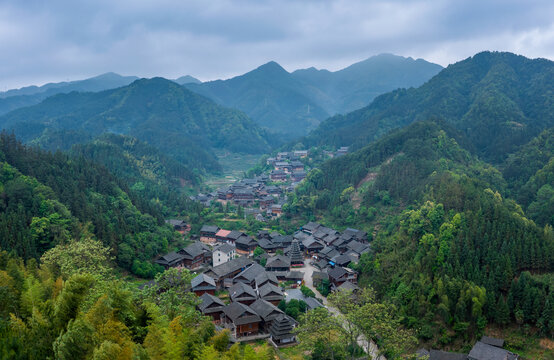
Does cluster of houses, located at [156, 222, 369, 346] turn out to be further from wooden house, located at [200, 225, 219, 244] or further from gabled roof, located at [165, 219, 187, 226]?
gabled roof, located at [165, 219, 187, 226]

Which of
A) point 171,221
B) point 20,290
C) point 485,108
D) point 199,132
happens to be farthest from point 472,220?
point 199,132

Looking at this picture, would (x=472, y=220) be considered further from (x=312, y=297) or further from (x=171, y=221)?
(x=171, y=221)

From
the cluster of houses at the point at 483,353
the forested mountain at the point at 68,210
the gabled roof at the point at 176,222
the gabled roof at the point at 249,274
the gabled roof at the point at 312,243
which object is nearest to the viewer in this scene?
the cluster of houses at the point at 483,353

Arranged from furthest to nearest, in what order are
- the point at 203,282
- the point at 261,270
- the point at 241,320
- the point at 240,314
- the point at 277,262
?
the point at 277,262 < the point at 261,270 < the point at 203,282 < the point at 240,314 < the point at 241,320

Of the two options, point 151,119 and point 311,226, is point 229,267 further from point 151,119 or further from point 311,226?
point 151,119

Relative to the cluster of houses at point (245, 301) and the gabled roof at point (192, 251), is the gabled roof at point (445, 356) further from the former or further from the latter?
the gabled roof at point (192, 251)

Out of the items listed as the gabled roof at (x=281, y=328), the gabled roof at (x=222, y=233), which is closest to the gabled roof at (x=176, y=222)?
the gabled roof at (x=222, y=233)

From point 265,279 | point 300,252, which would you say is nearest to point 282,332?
point 265,279
